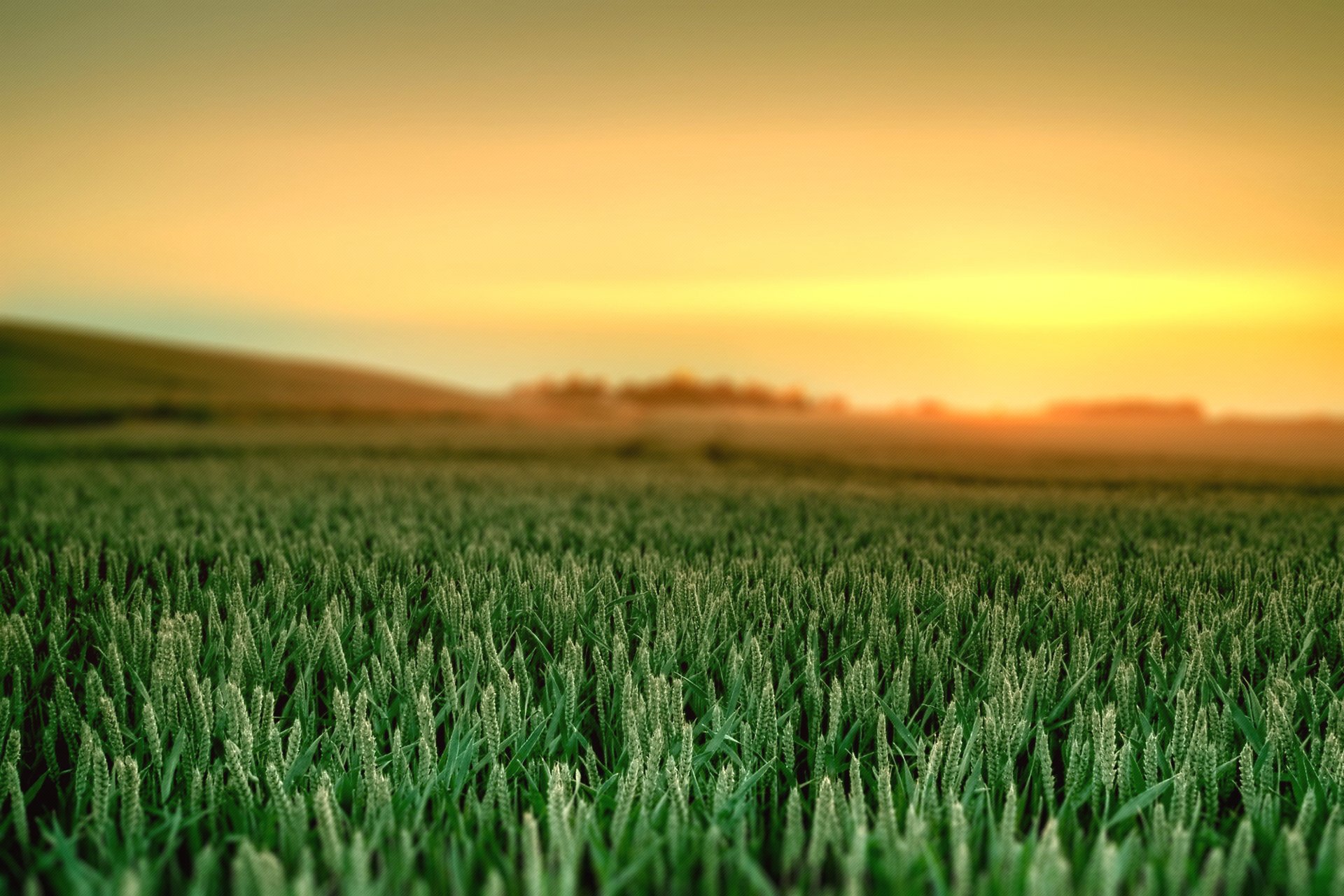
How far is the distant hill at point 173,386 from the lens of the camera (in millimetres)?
38938

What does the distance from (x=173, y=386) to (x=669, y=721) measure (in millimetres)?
53125

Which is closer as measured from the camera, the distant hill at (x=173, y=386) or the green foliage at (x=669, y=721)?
the green foliage at (x=669, y=721)

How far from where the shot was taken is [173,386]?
49094 mm

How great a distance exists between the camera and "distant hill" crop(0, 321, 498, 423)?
128ft

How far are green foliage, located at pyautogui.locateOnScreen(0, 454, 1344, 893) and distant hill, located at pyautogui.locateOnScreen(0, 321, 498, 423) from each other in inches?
1475

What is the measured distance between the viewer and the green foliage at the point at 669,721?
1738 millimetres

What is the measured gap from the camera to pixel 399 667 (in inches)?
104

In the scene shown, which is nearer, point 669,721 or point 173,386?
point 669,721

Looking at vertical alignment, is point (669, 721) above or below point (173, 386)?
below

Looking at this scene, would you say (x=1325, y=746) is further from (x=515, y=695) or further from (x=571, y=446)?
(x=571, y=446)

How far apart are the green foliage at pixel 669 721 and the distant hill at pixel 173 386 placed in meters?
37.5

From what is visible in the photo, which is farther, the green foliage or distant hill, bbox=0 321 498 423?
distant hill, bbox=0 321 498 423

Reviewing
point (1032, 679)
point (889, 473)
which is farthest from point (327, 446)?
point (1032, 679)

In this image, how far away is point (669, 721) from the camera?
2.24 m
